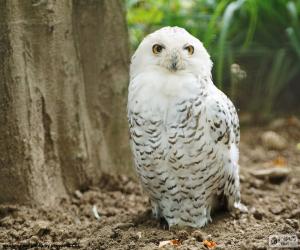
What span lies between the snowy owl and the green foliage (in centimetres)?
259

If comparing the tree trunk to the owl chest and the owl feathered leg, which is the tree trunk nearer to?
the owl chest

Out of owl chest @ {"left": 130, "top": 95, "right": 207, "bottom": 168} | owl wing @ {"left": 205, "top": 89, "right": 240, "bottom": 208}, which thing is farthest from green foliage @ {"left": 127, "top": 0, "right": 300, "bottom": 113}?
owl chest @ {"left": 130, "top": 95, "right": 207, "bottom": 168}

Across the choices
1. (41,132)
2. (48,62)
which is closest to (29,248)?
(41,132)

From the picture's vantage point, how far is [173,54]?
3.19 meters

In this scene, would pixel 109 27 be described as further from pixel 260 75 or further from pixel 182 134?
pixel 260 75

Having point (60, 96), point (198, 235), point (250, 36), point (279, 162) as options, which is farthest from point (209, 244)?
point (250, 36)

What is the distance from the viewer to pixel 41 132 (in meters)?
3.74

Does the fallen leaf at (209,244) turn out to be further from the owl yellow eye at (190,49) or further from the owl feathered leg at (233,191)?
the owl yellow eye at (190,49)

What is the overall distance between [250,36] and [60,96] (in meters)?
2.90

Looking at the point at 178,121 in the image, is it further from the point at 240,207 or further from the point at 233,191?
the point at 240,207

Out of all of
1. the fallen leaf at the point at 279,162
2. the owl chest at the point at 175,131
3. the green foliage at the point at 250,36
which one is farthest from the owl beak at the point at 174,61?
the green foliage at the point at 250,36

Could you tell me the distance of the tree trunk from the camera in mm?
3529

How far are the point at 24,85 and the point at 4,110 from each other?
0.19 meters

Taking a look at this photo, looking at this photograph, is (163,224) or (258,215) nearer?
(163,224)
